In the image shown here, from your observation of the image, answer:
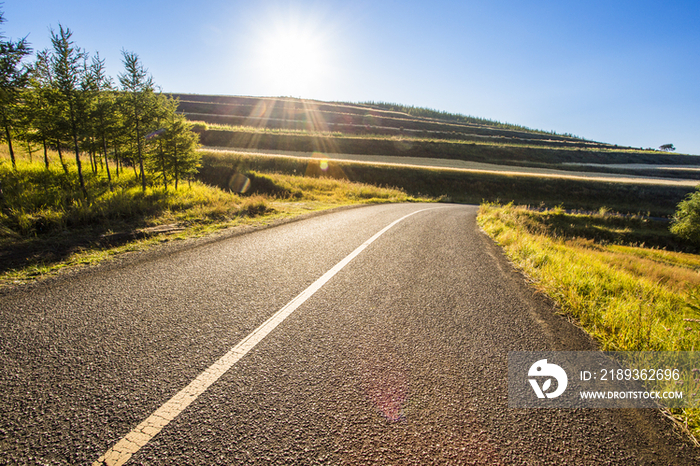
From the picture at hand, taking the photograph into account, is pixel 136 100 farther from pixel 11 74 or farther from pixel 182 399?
pixel 182 399

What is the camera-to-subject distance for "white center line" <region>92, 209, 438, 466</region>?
1.65 meters

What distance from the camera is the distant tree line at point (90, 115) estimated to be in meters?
11.3

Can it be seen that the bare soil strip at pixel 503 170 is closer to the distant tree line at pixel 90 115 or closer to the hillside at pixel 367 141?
the hillside at pixel 367 141

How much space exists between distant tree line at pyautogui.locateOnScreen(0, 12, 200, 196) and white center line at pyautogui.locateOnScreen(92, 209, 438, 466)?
1353 centimetres

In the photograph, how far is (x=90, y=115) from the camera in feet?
41.4

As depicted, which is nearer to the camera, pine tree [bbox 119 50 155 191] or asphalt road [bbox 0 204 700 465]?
asphalt road [bbox 0 204 700 465]

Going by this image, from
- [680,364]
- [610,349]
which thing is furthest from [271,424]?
[680,364]

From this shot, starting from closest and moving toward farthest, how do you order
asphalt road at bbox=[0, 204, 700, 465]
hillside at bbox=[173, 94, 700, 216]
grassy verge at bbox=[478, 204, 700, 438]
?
asphalt road at bbox=[0, 204, 700, 465], grassy verge at bbox=[478, 204, 700, 438], hillside at bbox=[173, 94, 700, 216]

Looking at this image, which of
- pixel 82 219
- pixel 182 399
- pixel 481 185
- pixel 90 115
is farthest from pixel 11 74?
pixel 481 185

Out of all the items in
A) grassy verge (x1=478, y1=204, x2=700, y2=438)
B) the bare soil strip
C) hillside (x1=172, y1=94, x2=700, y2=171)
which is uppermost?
hillside (x1=172, y1=94, x2=700, y2=171)

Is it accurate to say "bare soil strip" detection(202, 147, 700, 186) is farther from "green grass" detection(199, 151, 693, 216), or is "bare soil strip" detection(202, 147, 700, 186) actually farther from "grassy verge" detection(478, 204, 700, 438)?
"grassy verge" detection(478, 204, 700, 438)

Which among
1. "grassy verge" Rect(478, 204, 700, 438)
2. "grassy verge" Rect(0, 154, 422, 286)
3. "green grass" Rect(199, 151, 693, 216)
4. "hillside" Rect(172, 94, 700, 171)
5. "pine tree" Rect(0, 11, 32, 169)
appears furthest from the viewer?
"hillside" Rect(172, 94, 700, 171)

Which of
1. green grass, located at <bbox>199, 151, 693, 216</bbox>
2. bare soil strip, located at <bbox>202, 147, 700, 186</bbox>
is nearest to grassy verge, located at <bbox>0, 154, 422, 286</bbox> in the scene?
green grass, located at <bbox>199, 151, 693, 216</bbox>

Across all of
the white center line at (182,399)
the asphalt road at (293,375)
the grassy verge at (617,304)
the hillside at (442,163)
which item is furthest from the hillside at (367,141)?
the white center line at (182,399)
